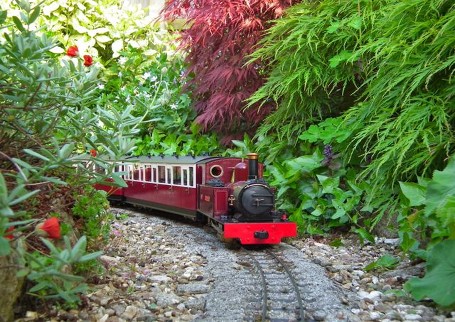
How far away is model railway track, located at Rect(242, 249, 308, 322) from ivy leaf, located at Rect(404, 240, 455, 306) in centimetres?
81

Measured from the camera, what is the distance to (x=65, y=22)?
11.7m

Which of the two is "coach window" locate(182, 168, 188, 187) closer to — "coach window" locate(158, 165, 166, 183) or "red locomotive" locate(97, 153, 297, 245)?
"red locomotive" locate(97, 153, 297, 245)

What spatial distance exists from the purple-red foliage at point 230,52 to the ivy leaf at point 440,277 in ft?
13.8

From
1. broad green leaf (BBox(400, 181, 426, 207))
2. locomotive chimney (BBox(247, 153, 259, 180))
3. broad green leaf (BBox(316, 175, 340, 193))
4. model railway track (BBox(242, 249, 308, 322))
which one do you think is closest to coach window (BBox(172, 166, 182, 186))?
locomotive chimney (BBox(247, 153, 259, 180))

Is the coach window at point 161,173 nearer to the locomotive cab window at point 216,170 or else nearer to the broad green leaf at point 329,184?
the locomotive cab window at point 216,170

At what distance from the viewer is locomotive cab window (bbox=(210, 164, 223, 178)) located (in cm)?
683

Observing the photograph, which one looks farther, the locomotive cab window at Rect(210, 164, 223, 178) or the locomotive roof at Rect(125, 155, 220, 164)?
the locomotive roof at Rect(125, 155, 220, 164)

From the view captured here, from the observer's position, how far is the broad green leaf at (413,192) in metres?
4.12

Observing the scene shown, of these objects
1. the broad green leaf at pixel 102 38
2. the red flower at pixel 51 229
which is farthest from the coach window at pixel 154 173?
the red flower at pixel 51 229

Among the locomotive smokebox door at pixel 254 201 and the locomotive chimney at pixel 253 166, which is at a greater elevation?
the locomotive chimney at pixel 253 166

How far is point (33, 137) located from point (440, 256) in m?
2.69

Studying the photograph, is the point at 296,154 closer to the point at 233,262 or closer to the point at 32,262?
the point at 233,262

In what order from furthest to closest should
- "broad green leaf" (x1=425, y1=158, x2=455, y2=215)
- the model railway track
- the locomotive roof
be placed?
the locomotive roof < the model railway track < "broad green leaf" (x1=425, y1=158, x2=455, y2=215)

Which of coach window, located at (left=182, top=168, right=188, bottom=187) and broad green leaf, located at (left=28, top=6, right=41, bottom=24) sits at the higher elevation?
broad green leaf, located at (left=28, top=6, right=41, bottom=24)
